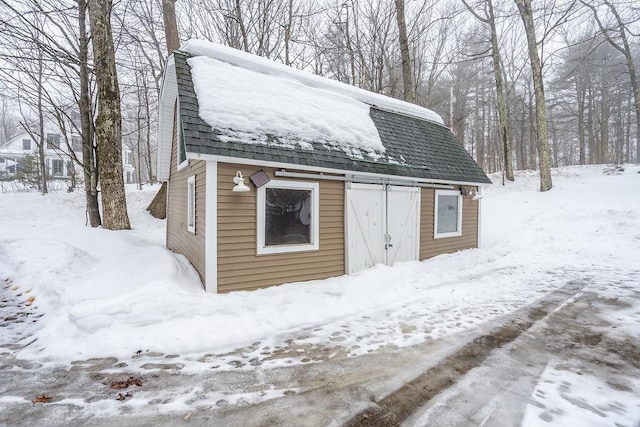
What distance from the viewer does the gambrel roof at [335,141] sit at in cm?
535

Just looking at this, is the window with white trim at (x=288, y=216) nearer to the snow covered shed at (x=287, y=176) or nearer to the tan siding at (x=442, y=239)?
the snow covered shed at (x=287, y=176)

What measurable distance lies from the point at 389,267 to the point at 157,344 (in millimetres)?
4859

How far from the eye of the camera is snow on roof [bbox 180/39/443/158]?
5.82 m

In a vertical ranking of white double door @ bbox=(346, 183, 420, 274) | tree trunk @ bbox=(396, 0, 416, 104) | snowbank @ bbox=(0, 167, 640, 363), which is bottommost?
snowbank @ bbox=(0, 167, 640, 363)

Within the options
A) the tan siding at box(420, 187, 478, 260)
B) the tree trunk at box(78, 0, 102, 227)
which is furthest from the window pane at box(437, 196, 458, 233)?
the tree trunk at box(78, 0, 102, 227)

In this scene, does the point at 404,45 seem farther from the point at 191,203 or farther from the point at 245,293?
the point at 245,293

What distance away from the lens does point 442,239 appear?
9141mm

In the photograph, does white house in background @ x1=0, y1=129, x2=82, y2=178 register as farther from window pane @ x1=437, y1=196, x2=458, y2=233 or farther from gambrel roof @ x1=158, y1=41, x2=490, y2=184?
window pane @ x1=437, y1=196, x2=458, y2=233

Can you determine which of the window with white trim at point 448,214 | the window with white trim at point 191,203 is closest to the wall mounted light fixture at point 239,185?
the window with white trim at point 191,203

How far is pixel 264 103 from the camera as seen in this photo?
254 inches

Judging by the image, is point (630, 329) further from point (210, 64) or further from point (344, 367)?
point (210, 64)

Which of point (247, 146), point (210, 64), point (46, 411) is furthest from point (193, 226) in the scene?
point (46, 411)

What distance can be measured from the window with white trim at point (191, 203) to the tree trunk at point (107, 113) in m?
3.18

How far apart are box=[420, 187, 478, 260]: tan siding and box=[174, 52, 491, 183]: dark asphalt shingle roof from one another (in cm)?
71
